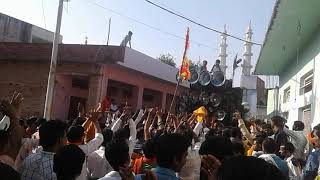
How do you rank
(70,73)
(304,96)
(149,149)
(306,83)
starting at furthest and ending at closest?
(70,73), (306,83), (304,96), (149,149)

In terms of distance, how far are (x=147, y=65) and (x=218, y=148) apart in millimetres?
17780

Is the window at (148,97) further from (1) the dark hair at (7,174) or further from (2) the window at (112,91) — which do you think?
(1) the dark hair at (7,174)

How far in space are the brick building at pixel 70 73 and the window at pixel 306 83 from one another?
26.6 feet

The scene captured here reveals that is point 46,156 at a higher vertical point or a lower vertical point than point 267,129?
lower

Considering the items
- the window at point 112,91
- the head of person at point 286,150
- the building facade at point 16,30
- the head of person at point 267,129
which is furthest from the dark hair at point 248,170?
the building facade at point 16,30

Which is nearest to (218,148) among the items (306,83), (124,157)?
(124,157)

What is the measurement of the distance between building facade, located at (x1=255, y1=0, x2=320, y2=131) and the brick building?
6.01m

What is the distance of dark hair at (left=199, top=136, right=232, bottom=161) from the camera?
3189 mm

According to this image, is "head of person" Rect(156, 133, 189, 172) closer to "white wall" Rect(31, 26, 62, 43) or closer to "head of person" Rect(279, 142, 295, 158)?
"head of person" Rect(279, 142, 295, 158)

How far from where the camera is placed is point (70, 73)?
1819 cm

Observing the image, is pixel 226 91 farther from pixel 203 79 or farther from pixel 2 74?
pixel 2 74

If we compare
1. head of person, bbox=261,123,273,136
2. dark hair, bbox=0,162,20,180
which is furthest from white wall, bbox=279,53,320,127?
dark hair, bbox=0,162,20,180

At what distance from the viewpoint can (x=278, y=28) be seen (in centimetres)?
Result: 994

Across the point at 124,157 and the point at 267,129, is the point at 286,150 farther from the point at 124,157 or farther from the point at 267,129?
the point at 124,157
